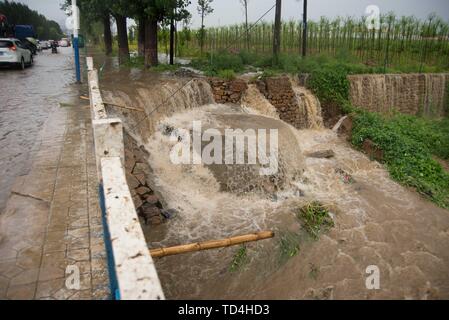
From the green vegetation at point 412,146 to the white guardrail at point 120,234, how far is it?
7.46 m

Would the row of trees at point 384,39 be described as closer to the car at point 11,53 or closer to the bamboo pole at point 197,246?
the car at point 11,53

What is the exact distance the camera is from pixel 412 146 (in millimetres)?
10234

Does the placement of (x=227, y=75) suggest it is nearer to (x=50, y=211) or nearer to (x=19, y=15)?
(x=50, y=211)

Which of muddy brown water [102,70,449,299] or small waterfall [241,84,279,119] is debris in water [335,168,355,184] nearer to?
muddy brown water [102,70,449,299]

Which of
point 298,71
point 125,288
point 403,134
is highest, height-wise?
point 298,71

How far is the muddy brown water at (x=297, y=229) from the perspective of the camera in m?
4.95

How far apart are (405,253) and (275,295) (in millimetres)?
2641

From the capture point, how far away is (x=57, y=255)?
10.9 feet

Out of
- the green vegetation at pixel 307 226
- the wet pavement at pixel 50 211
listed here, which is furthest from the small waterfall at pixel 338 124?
the wet pavement at pixel 50 211

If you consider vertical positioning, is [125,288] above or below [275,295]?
above

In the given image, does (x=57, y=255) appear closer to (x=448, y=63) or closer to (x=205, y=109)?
(x=205, y=109)

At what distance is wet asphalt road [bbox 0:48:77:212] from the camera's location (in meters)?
5.67
